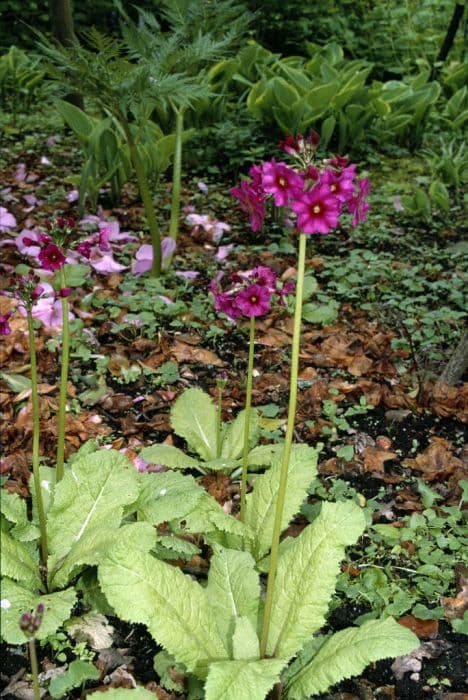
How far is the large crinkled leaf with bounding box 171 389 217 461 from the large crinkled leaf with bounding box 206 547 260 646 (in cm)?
65

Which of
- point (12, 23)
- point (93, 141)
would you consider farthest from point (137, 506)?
point (12, 23)

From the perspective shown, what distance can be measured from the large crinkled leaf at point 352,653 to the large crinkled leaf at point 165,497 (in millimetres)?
529

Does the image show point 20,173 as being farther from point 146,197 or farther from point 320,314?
point 320,314

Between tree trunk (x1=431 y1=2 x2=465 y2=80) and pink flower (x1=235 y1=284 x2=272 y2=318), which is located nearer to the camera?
pink flower (x1=235 y1=284 x2=272 y2=318)

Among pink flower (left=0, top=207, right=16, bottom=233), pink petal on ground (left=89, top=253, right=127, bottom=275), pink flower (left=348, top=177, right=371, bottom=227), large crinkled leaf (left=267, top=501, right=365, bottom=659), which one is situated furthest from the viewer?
pink flower (left=0, top=207, right=16, bottom=233)

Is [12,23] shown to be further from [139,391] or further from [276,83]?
[139,391]

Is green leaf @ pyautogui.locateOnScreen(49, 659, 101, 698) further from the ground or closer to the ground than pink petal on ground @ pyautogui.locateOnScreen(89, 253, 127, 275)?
closer to the ground

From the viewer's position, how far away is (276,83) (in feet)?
16.9

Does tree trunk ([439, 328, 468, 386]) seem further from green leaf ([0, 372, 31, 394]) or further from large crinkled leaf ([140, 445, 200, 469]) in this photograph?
green leaf ([0, 372, 31, 394])

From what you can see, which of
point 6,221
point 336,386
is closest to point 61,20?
point 6,221

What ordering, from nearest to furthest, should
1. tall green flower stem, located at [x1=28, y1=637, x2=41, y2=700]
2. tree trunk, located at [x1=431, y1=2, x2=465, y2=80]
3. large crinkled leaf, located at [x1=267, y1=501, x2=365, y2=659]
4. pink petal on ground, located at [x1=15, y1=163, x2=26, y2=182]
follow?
tall green flower stem, located at [x1=28, y1=637, x2=41, y2=700], large crinkled leaf, located at [x1=267, y1=501, x2=365, y2=659], pink petal on ground, located at [x1=15, y1=163, x2=26, y2=182], tree trunk, located at [x1=431, y1=2, x2=465, y2=80]

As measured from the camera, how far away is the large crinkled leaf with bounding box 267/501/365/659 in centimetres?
173

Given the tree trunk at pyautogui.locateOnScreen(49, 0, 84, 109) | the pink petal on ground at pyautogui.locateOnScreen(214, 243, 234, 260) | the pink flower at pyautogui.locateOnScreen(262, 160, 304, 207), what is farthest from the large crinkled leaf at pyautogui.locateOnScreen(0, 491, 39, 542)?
the tree trunk at pyautogui.locateOnScreen(49, 0, 84, 109)

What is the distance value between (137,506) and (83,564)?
0.74 feet
